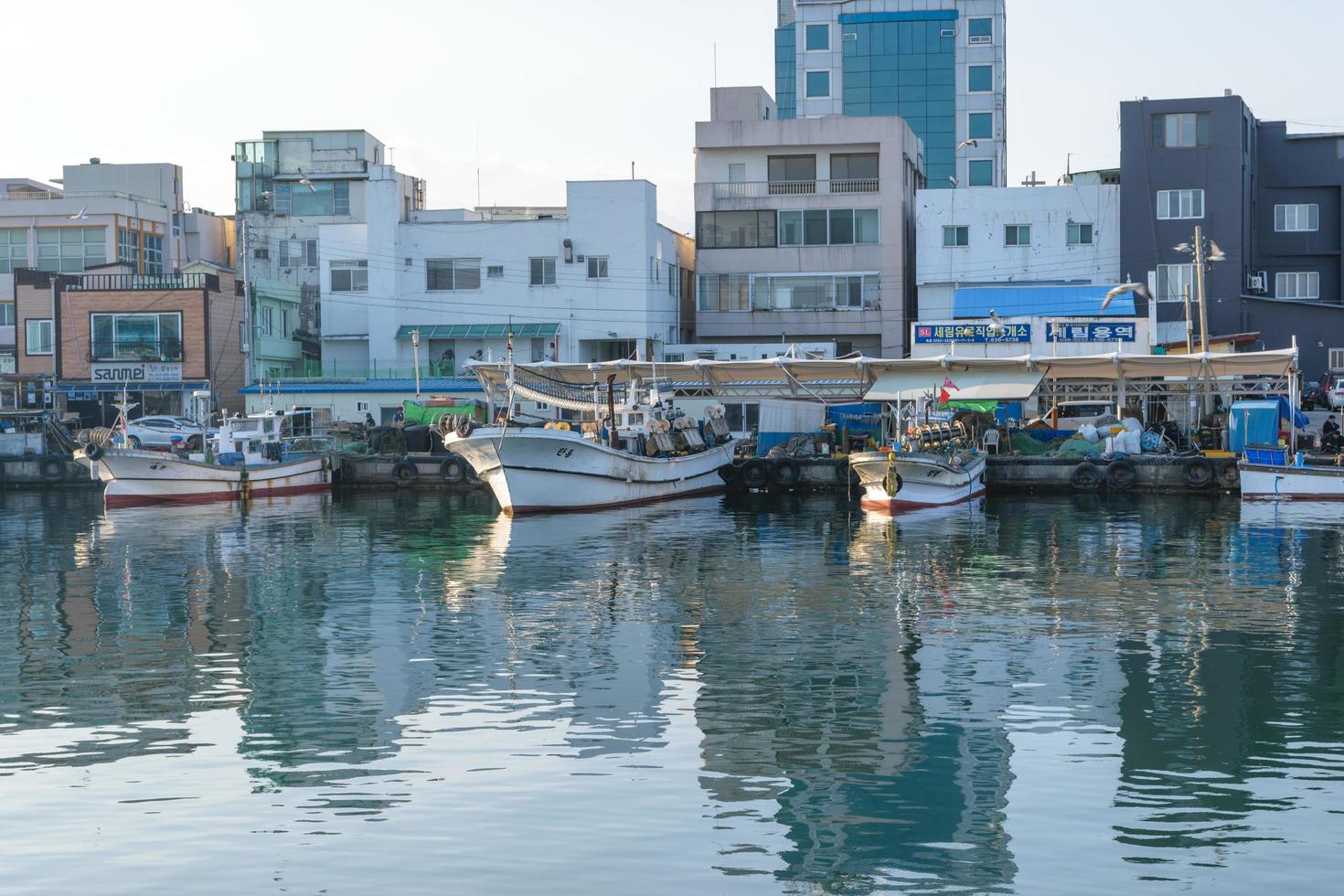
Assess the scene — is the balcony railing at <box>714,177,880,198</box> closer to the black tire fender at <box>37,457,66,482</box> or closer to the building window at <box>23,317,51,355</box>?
the building window at <box>23,317,51,355</box>

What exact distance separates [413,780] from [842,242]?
2431 inches

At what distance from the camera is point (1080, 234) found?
73125 mm

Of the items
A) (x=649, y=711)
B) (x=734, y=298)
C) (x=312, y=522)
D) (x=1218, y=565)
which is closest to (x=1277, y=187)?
(x=734, y=298)

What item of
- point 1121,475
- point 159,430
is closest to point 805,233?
point 1121,475

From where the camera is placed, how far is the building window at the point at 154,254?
8638cm

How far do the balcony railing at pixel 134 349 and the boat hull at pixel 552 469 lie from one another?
26.6 metres

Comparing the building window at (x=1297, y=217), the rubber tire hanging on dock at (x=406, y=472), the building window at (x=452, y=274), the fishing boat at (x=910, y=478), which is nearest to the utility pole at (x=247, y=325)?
the building window at (x=452, y=274)

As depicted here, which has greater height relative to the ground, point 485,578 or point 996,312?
point 996,312

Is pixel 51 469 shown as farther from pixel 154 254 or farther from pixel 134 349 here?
pixel 154 254

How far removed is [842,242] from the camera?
7562cm

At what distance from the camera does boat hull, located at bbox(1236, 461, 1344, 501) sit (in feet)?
155

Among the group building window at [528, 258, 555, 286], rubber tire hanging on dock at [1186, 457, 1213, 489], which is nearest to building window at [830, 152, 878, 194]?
building window at [528, 258, 555, 286]

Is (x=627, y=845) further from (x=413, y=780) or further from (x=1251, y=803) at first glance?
(x=1251, y=803)

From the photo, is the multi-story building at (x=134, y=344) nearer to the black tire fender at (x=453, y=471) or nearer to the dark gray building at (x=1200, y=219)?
the black tire fender at (x=453, y=471)
